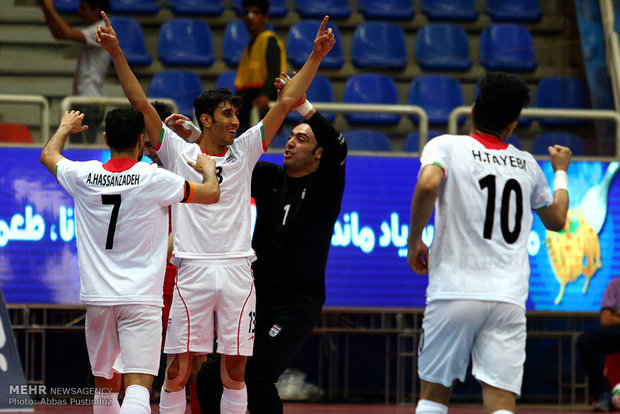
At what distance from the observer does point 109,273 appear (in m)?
5.07

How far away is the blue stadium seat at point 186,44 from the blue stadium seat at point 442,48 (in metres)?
2.59

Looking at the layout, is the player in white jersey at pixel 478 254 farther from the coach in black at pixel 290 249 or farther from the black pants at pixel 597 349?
the black pants at pixel 597 349

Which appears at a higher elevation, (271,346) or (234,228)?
(234,228)

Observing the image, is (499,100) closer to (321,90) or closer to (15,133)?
(15,133)

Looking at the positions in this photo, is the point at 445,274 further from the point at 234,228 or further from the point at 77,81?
the point at 77,81

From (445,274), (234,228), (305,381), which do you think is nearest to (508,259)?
(445,274)

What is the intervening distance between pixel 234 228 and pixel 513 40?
7.62m

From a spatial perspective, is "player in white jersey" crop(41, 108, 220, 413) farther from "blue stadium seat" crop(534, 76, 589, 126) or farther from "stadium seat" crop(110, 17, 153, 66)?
"blue stadium seat" crop(534, 76, 589, 126)

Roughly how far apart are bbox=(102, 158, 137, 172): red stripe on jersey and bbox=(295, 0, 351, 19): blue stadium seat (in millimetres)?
7427

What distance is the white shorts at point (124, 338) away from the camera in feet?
16.5

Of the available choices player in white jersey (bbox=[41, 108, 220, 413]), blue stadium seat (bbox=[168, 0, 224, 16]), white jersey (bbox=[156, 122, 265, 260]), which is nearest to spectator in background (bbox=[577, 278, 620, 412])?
white jersey (bbox=[156, 122, 265, 260])

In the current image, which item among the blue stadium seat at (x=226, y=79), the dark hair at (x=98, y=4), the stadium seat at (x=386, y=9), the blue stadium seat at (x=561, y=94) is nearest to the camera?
the dark hair at (x=98, y=4)

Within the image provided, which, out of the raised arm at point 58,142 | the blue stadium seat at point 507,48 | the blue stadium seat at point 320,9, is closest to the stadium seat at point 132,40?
the blue stadium seat at point 320,9

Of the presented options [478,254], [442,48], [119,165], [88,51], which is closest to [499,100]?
[478,254]
